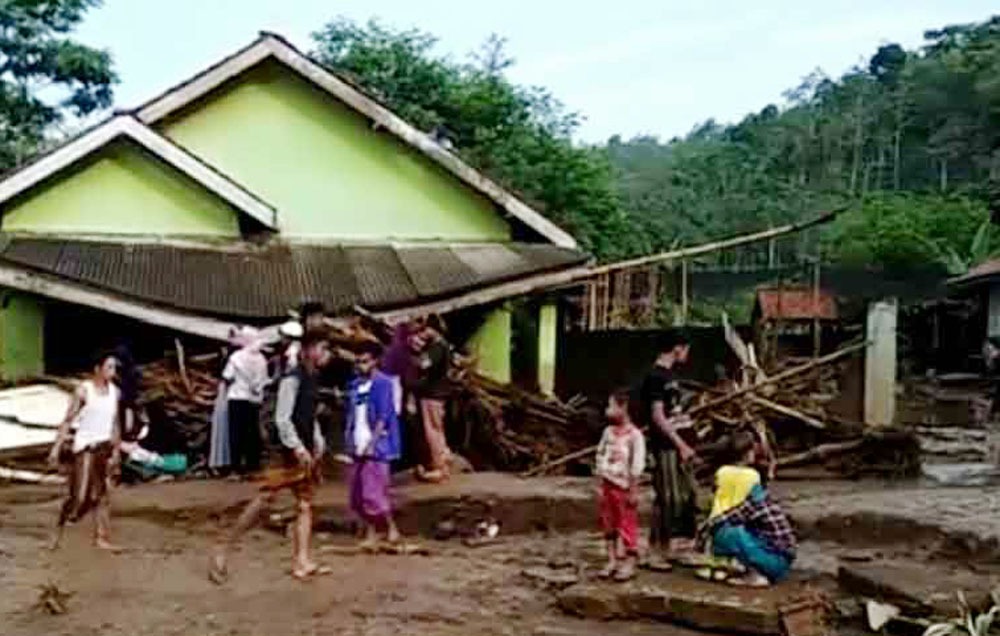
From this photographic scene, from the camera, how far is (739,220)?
5266cm

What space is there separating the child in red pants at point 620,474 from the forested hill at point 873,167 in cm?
3177

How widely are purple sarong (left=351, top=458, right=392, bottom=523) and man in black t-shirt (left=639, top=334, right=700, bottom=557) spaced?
88.2 inches

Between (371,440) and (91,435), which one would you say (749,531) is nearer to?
(371,440)

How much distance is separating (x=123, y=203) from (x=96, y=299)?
3.30 m

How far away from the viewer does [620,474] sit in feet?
35.1

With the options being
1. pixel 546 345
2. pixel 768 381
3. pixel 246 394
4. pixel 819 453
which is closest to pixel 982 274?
pixel 546 345

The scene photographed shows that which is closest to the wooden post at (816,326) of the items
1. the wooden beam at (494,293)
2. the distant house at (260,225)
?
the distant house at (260,225)

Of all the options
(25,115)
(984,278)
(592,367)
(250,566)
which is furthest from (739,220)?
(250,566)

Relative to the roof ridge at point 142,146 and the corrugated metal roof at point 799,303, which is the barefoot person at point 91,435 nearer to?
the roof ridge at point 142,146

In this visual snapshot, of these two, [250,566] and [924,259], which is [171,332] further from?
[924,259]

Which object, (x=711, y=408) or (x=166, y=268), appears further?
(x=166, y=268)

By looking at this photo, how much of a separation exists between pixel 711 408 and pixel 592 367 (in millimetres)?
5643

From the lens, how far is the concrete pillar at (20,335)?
18250 millimetres

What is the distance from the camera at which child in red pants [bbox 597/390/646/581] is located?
1070 centimetres
